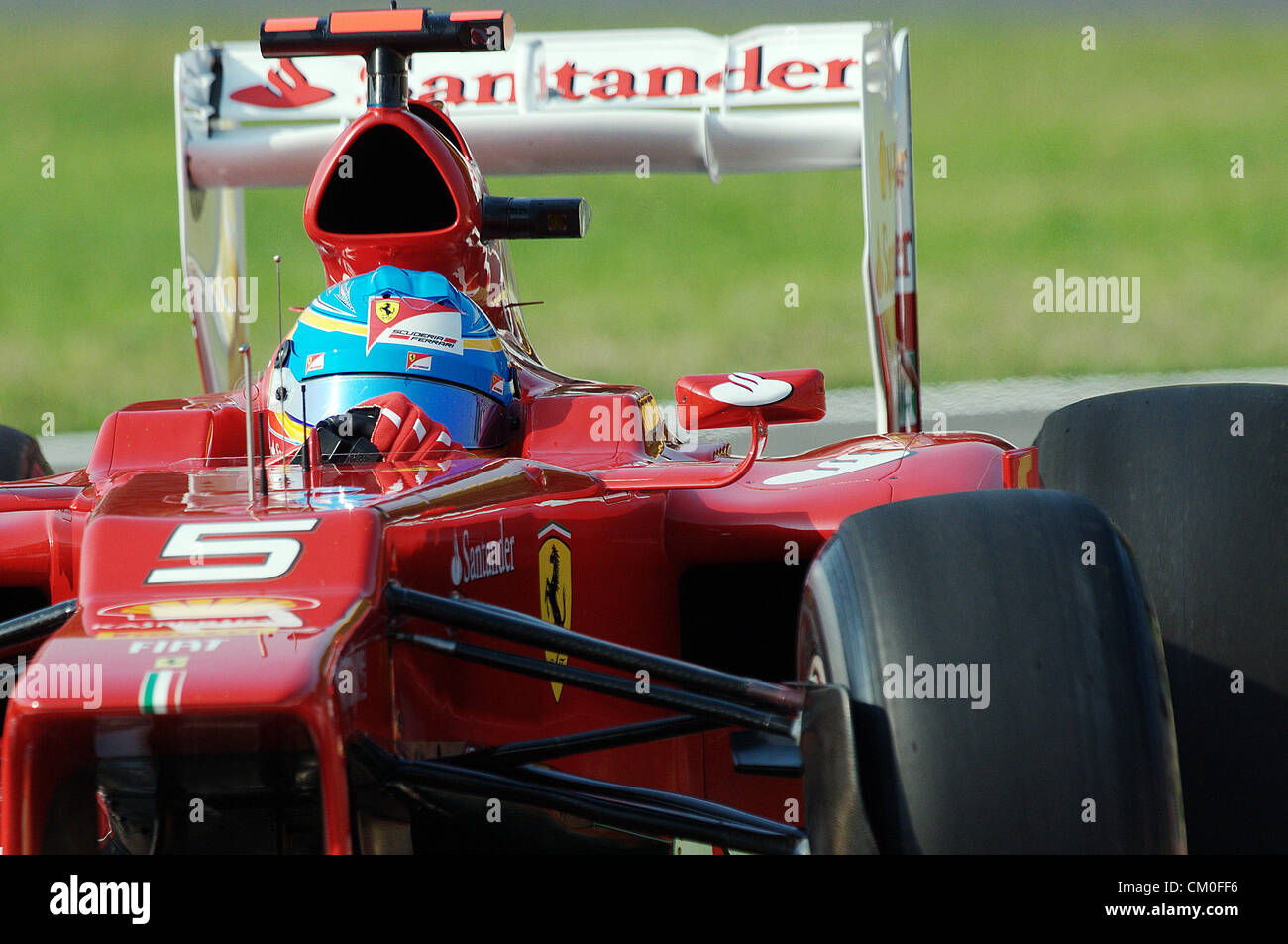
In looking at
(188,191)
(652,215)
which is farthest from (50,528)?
(652,215)

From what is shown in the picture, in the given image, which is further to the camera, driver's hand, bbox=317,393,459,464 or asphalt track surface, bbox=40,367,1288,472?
asphalt track surface, bbox=40,367,1288,472

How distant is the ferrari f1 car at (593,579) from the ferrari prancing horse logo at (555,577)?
0.03 ft

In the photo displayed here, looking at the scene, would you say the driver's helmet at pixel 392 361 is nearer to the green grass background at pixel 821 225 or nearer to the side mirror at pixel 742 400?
the side mirror at pixel 742 400

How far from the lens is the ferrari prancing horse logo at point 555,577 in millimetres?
3072

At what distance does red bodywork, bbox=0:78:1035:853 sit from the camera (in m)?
2.12

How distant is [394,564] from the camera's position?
2500mm

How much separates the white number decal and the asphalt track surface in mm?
6178

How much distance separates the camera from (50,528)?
3250 millimetres
